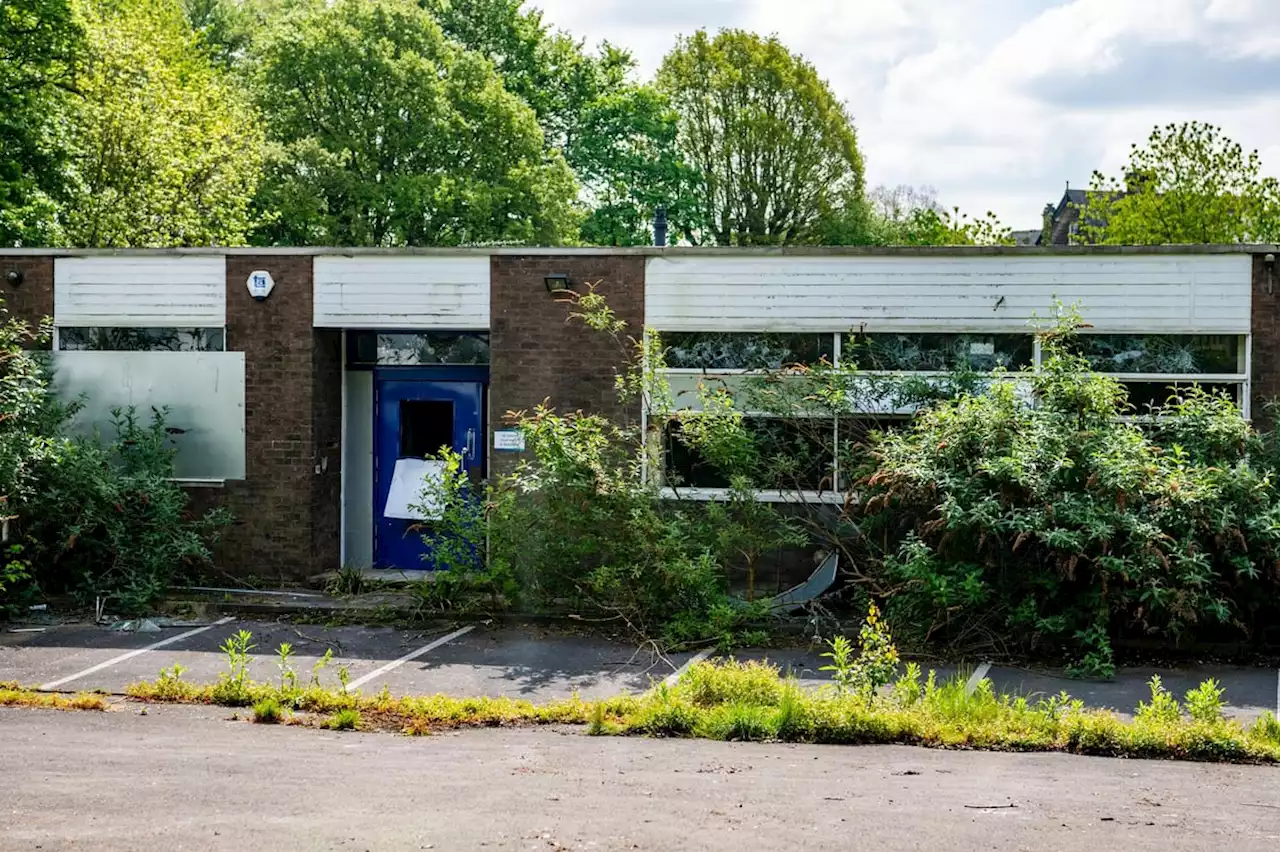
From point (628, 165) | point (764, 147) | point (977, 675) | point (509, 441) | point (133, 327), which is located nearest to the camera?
point (977, 675)

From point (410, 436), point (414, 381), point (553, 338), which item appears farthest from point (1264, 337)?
point (410, 436)

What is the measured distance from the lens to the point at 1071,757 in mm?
7766

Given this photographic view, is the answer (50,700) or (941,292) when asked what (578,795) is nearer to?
(50,700)

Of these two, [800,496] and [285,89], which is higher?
[285,89]

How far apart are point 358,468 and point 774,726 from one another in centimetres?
806

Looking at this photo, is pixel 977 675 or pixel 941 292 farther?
pixel 941 292

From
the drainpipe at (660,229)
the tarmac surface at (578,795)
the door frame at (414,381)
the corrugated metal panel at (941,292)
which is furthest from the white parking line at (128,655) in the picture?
the drainpipe at (660,229)

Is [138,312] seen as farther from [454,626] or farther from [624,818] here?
[624,818]

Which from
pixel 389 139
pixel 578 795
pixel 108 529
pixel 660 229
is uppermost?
pixel 389 139

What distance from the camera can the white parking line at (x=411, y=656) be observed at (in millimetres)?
10172

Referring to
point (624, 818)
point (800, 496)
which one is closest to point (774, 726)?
point (624, 818)

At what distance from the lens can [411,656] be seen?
11.1 meters

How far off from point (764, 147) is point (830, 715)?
34194 millimetres

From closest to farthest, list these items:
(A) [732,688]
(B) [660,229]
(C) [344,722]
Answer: (C) [344,722]
(A) [732,688]
(B) [660,229]
